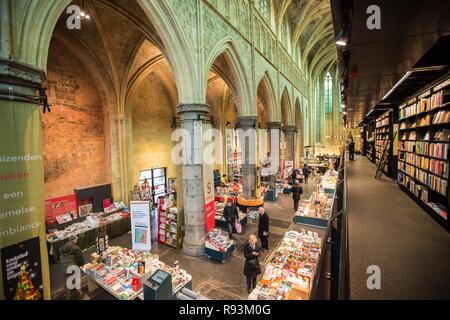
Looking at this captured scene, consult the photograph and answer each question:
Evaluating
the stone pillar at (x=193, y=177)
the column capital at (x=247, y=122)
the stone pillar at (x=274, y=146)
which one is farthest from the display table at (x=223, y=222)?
the stone pillar at (x=274, y=146)

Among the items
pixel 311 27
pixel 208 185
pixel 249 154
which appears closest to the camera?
pixel 208 185

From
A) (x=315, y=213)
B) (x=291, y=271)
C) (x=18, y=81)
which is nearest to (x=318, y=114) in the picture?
→ (x=315, y=213)

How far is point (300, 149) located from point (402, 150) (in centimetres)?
2051

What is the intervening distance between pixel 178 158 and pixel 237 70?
730cm

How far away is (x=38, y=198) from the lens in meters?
3.63

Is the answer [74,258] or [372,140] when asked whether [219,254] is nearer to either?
[74,258]

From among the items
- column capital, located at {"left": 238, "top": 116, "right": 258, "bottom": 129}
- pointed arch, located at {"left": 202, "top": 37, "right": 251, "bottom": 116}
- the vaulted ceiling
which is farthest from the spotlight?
the vaulted ceiling

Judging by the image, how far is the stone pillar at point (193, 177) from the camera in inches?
282

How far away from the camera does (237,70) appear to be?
10.2m

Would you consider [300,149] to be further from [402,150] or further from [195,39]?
[195,39]

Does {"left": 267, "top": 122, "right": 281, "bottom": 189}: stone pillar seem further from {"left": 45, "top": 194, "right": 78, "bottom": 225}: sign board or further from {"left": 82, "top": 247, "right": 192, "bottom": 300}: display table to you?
{"left": 45, "top": 194, "right": 78, "bottom": 225}: sign board

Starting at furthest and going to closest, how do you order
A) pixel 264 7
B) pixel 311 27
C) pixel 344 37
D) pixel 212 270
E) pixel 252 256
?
1. pixel 311 27
2. pixel 264 7
3. pixel 212 270
4. pixel 252 256
5. pixel 344 37

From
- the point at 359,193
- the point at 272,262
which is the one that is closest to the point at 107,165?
the point at 272,262

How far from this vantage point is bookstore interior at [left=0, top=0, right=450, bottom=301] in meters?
3.23
